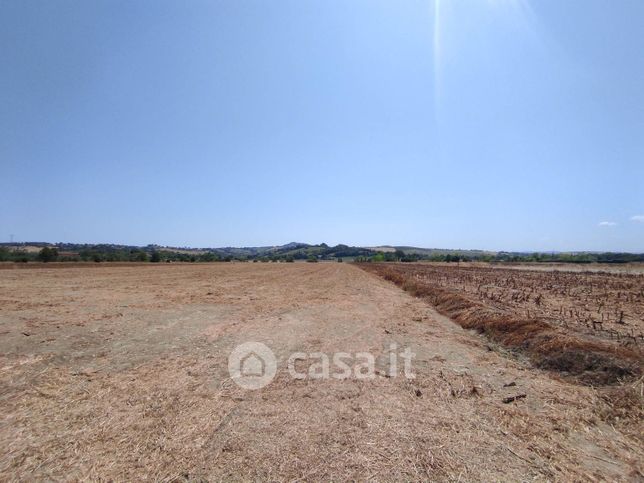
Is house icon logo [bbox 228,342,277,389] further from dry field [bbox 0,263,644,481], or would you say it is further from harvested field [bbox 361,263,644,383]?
harvested field [bbox 361,263,644,383]

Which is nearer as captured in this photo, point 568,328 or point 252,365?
point 252,365

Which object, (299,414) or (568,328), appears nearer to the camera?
(299,414)

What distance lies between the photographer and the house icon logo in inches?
230

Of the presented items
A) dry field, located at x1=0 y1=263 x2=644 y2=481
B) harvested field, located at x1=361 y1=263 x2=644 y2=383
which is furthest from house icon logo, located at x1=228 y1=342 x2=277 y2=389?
harvested field, located at x1=361 y1=263 x2=644 y2=383

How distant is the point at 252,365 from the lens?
6707 mm

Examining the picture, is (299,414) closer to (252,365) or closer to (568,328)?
(252,365)

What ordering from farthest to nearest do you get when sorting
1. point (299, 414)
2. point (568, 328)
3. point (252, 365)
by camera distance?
point (568, 328) < point (252, 365) < point (299, 414)

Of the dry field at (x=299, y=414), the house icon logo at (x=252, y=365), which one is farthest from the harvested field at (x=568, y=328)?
the house icon logo at (x=252, y=365)

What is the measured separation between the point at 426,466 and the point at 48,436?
183 inches

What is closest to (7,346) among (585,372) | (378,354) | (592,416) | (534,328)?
(378,354)

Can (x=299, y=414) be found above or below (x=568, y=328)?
below

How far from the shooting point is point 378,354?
295 inches

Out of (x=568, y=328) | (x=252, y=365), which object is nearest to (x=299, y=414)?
(x=252, y=365)

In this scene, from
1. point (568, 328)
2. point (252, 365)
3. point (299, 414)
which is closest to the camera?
point (299, 414)
